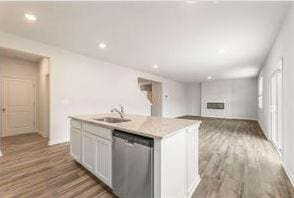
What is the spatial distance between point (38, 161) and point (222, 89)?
10568 millimetres

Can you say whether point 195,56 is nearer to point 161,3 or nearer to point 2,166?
point 161,3

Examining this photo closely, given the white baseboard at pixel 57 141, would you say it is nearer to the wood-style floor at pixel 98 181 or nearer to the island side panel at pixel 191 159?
the wood-style floor at pixel 98 181

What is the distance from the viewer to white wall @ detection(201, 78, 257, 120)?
383 inches

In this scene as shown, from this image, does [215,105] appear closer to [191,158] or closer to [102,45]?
[102,45]

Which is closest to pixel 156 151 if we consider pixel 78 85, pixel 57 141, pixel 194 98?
pixel 57 141

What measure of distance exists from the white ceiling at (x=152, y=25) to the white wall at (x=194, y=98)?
753cm

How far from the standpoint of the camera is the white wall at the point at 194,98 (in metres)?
11.9

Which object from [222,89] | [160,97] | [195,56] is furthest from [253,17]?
[222,89]

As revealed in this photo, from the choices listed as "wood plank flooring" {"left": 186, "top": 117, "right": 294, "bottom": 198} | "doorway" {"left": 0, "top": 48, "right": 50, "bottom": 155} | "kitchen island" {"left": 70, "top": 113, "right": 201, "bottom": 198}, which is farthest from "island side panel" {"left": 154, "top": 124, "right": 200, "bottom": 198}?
"doorway" {"left": 0, "top": 48, "right": 50, "bottom": 155}

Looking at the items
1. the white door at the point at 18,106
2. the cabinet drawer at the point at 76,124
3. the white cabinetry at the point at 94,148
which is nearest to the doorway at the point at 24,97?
the white door at the point at 18,106

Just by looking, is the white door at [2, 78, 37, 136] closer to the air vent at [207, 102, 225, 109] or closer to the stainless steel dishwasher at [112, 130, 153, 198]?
the stainless steel dishwasher at [112, 130, 153, 198]

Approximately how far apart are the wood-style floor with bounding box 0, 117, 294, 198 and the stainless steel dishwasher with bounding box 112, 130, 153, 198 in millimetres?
358

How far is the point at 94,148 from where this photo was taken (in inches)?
93.2

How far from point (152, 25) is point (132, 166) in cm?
244
